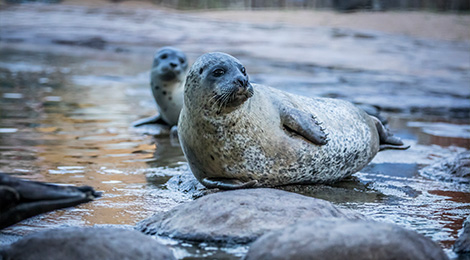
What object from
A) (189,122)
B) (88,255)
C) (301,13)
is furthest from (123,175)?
(301,13)

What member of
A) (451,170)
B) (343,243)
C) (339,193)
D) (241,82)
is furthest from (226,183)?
(451,170)

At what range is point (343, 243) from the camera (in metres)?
3.22

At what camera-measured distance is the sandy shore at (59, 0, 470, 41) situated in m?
16.9

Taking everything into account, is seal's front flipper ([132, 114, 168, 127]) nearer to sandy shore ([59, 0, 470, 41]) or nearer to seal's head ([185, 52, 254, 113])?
seal's head ([185, 52, 254, 113])

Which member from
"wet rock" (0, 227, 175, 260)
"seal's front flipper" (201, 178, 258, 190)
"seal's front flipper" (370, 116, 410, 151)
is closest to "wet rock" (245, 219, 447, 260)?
"wet rock" (0, 227, 175, 260)

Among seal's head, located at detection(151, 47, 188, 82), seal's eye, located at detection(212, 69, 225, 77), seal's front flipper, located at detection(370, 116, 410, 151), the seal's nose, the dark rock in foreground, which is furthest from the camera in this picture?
seal's head, located at detection(151, 47, 188, 82)

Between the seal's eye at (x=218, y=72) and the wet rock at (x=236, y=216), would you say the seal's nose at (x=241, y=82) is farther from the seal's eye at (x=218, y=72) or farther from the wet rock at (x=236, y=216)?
the wet rock at (x=236, y=216)

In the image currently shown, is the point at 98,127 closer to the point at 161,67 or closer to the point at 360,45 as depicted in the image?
the point at 161,67

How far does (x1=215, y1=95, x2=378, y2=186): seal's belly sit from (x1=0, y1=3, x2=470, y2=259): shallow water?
203 millimetres

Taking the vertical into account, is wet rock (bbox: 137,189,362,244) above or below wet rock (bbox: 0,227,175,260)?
below

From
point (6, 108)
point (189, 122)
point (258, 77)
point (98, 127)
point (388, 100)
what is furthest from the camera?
point (258, 77)

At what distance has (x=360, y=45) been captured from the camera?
16109mm

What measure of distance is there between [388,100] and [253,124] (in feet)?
22.7

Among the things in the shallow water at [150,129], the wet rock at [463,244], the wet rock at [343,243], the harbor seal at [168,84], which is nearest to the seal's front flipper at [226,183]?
the shallow water at [150,129]
